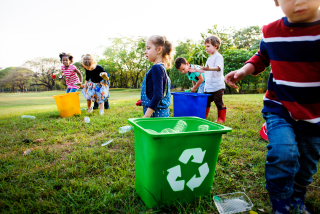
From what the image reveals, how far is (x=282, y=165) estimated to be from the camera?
38.2 inches

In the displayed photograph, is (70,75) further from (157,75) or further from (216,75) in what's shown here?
(157,75)

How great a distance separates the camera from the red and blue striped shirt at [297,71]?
1.01 meters

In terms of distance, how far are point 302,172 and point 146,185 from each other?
3.24ft

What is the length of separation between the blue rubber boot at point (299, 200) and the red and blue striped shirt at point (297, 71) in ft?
1.35

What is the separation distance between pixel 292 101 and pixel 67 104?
4.15 meters

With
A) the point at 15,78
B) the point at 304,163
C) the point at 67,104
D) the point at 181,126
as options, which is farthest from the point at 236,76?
the point at 15,78

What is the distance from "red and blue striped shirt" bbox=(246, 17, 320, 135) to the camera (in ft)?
3.30

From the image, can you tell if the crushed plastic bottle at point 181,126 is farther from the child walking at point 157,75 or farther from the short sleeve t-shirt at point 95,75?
the short sleeve t-shirt at point 95,75

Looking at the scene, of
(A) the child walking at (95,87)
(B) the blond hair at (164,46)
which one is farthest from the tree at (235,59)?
(B) the blond hair at (164,46)

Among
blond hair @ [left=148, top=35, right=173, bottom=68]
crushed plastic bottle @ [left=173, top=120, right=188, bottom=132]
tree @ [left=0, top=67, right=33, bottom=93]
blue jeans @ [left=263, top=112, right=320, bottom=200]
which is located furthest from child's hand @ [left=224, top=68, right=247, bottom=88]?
tree @ [left=0, top=67, right=33, bottom=93]

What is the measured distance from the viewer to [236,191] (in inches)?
54.5

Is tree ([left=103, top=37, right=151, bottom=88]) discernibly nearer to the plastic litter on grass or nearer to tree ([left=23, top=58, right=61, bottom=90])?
tree ([left=23, top=58, right=61, bottom=90])

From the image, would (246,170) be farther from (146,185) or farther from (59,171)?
(59,171)

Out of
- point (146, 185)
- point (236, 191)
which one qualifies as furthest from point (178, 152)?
point (236, 191)
